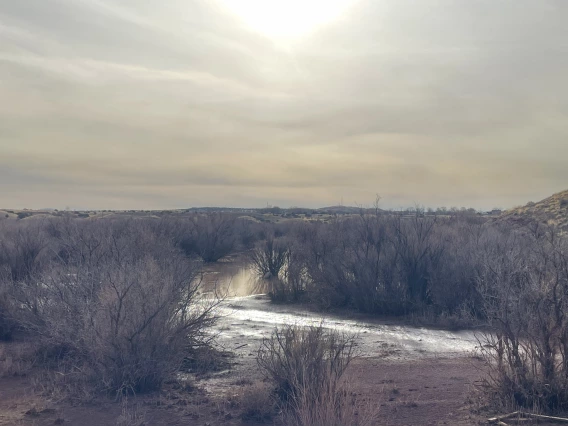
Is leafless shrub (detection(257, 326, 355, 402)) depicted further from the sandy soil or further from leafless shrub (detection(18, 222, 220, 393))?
leafless shrub (detection(18, 222, 220, 393))

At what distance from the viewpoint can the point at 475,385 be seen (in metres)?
9.49

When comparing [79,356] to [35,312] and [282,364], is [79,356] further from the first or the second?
[282,364]

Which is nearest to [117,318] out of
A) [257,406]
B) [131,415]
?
[131,415]

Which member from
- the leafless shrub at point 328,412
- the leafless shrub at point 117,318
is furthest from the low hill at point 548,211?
the leafless shrub at point 328,412

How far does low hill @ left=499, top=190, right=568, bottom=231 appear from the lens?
40.3 metres

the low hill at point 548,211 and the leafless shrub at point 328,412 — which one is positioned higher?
the low hill at point 548,211

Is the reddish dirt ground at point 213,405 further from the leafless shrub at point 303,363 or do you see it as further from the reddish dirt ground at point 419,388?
the leafless shrub at point 303,363

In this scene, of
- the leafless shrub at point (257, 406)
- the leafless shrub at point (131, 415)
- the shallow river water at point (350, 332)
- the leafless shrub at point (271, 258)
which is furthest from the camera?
the leafless shrub at point (271, 258)

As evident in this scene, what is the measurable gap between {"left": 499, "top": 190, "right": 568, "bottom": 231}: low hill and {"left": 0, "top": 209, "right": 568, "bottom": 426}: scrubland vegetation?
1967cm

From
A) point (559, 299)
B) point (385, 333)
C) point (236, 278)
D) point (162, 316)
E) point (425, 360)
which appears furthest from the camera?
point (236, 278)

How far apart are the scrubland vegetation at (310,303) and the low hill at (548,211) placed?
19.7 m

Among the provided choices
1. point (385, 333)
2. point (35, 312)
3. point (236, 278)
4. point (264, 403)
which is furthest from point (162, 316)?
point (236, 278)

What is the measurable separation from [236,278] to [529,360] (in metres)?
22.5

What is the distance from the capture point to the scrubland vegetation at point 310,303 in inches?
339
